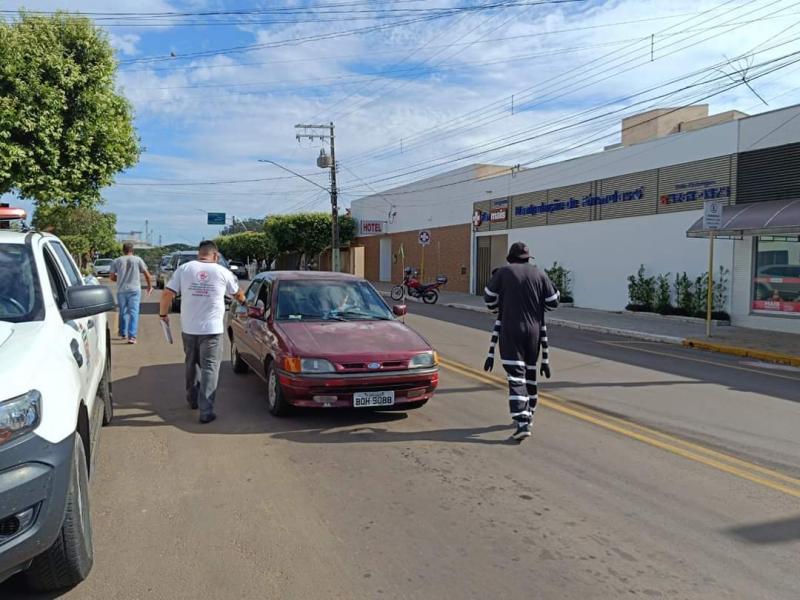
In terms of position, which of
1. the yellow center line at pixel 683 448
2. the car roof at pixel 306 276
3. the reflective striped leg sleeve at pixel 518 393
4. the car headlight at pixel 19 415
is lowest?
the yellow center line at pixel 683 448

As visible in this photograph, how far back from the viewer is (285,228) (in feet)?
148

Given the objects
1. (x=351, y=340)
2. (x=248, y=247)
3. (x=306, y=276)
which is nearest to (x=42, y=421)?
(x=351, y=340)

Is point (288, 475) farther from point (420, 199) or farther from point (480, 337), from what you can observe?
point (420, 199)

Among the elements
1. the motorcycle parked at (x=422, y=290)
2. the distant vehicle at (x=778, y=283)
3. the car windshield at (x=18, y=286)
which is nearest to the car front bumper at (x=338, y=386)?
the car windshield at (x=18, y=286)

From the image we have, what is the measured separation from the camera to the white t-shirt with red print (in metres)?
6.35

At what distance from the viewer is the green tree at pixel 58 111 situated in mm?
11469

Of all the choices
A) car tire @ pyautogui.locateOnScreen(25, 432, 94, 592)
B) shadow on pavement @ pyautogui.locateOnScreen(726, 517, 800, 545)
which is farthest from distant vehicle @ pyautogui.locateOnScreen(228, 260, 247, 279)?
shadow on pavement @ pyautogui.locateOnScreen(726, 517, 800, 545)

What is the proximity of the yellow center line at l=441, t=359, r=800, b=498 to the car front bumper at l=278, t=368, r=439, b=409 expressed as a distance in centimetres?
207

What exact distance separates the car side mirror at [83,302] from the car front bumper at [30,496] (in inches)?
50.0

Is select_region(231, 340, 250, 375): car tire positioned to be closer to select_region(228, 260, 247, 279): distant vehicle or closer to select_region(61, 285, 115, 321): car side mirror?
select_region(61, 285, 115, 321): car side mirror

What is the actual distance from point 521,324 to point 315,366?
1982mm

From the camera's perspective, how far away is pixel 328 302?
7438mm

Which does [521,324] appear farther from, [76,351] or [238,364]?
[238,364]

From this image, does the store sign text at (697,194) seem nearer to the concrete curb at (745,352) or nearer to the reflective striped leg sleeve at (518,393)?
the concrete curb at (745,352)
